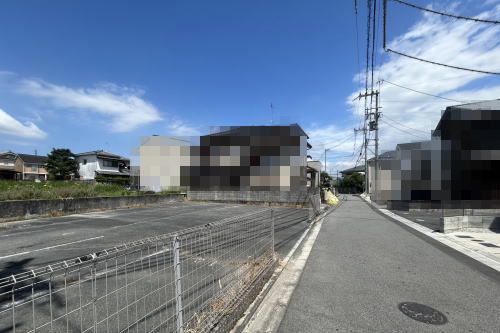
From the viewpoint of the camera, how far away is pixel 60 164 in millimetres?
33219

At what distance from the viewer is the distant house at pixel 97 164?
121 feet

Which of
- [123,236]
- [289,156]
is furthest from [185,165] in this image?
[123,236]

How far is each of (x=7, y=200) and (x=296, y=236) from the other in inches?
450

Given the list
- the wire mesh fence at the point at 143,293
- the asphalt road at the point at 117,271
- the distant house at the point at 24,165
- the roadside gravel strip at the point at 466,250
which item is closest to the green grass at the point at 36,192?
the asphalt road at the point at 117,271

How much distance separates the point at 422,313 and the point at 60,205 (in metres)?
14.1

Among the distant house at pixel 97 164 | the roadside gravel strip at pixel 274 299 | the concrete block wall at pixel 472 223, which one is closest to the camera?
the roadside gravel strip at pixel 274 299

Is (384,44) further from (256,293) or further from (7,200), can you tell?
(7,200)

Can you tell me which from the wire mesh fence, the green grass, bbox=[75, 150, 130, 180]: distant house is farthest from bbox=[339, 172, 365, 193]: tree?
the wire mesh fence

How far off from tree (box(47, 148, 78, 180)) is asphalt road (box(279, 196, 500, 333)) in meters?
37.2

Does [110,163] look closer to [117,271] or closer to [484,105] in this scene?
[117,271]

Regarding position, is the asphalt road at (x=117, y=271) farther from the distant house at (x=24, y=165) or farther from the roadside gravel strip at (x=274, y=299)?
the distant house at (x=24, y=165)

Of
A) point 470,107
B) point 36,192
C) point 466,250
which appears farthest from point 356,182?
point 36,192

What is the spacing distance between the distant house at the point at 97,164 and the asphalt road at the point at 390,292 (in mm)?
38325

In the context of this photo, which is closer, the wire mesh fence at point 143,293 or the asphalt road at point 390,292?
the wire mesh fence at point 143,293
